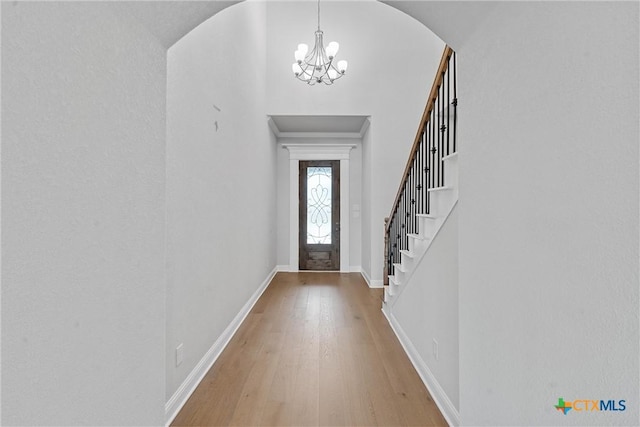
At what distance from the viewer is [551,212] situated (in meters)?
1.00

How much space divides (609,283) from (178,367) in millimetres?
2149

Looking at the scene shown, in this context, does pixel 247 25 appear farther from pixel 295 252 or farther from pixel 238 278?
pixel 295 252

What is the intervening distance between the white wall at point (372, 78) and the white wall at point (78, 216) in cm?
436

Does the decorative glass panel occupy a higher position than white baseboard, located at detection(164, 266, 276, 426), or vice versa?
the decorative glass panel

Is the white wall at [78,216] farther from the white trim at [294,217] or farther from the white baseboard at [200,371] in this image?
the white trim at [294,217]

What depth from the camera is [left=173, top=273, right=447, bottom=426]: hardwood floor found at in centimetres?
204

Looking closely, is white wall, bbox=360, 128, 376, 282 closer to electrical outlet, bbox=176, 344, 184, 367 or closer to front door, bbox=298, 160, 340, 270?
front door, bbox=298, 160, 340, 270

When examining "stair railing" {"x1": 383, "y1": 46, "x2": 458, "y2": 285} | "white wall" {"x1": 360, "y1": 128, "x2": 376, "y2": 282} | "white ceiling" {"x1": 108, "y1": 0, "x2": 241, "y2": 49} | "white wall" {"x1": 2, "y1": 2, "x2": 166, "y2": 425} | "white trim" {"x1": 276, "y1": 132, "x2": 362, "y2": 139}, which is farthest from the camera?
"white trim" {"x1": 276, "y1": 132, "x2": 362, "y2": 139}

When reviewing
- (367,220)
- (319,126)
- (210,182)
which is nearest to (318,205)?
(367,220)

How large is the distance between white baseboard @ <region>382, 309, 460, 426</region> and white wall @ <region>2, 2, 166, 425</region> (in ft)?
5.08

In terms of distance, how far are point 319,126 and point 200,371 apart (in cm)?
463

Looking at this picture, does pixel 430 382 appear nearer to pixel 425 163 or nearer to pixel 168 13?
pixel 425 163

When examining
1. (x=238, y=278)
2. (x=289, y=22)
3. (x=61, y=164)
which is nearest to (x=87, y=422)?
(x=61, y=164)

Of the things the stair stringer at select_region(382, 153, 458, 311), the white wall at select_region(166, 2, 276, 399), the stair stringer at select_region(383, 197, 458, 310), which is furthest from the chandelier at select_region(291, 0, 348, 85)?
the stair stringer at select_region(383, 197, 458, 310)
